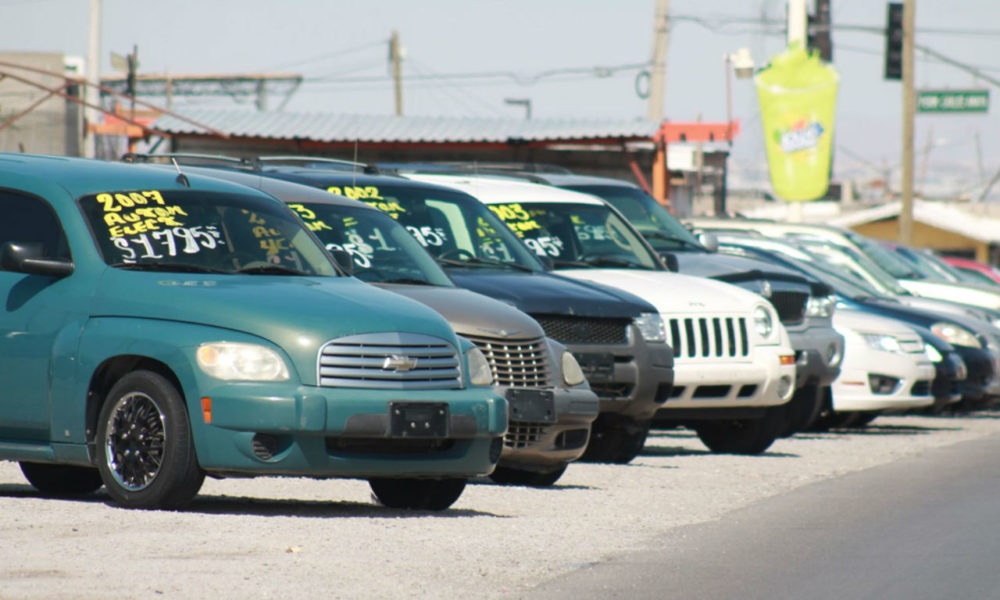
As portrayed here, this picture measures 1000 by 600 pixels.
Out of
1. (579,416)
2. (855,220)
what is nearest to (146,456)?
(579,416)

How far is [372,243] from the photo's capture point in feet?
37.0

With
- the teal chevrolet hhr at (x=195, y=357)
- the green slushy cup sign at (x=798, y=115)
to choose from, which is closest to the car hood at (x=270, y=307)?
the teal chevrolet hhr at (x=195, y=357)

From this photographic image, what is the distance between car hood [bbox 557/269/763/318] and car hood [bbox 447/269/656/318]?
104 cm

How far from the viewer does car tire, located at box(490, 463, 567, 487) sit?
11.8m

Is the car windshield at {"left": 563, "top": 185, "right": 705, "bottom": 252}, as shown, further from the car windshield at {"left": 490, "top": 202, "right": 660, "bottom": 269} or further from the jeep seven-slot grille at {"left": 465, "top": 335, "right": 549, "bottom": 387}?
the jeep seven-slot grille at {"left": 465, "top": 335, "right": 549, "bottom": 387}

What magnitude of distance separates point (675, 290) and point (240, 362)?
5.69m

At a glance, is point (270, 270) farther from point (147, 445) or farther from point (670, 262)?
point (670, 262)

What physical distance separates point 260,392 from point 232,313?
1.42 feet

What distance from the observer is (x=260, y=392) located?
8750 mm

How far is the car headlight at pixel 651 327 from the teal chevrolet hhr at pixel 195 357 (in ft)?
10.1

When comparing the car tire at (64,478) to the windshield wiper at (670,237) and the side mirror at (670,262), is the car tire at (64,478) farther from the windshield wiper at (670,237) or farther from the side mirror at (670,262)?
the windshield wiper at (670,237)

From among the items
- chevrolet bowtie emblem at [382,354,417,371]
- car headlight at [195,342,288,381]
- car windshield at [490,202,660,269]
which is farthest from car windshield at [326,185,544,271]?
car headlight at [195,342,288,381]

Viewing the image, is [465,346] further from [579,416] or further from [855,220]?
[855,220]

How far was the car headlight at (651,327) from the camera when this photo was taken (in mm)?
12550
